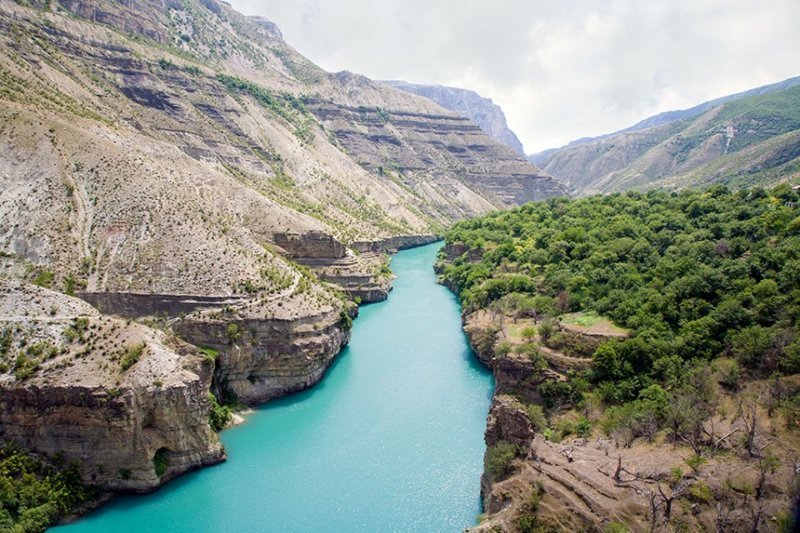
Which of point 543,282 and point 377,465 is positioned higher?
point 543,282

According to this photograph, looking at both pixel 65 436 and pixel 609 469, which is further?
pixel 65 436

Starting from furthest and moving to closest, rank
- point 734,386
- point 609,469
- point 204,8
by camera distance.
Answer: point 204,8, point 734,386, point 609,469

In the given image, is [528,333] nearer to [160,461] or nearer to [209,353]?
[209,353]

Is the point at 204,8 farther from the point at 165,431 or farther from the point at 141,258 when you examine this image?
the point at 165,431

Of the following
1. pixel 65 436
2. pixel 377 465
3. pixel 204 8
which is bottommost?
pixel 377 465

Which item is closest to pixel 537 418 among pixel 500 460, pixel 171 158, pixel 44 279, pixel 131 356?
pixel 500 460

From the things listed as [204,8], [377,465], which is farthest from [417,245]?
[204,8]
